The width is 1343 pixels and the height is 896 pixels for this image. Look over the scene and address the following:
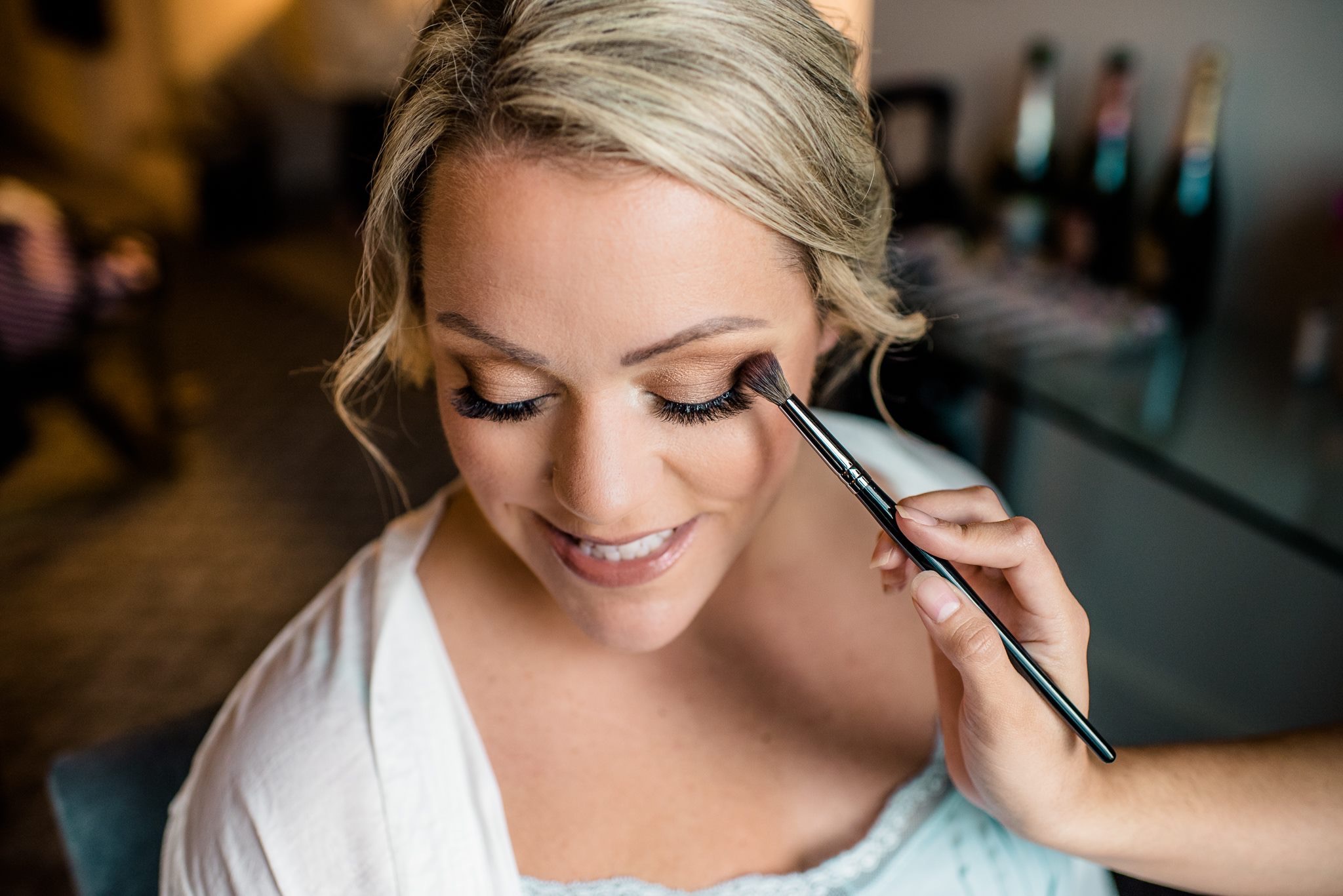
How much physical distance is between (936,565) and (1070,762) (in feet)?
Result: 0.57

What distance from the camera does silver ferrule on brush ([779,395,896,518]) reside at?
0.66m

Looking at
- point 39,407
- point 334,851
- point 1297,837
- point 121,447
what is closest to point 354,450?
point 121,447

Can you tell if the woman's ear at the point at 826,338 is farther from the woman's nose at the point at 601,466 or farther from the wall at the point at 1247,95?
the wall at the point at 1247,95

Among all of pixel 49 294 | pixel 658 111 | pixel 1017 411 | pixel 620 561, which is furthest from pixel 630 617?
pixel 49 294

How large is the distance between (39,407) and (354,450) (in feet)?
3.47

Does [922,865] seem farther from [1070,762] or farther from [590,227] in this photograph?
[590,227]

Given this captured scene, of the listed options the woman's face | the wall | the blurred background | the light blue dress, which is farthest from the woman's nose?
the wall

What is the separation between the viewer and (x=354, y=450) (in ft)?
10.3

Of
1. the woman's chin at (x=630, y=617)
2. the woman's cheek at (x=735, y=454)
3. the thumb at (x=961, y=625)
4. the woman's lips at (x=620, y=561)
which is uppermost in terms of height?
the woman's cheek at (x=735, y=454)

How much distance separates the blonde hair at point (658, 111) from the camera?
636 millimetres

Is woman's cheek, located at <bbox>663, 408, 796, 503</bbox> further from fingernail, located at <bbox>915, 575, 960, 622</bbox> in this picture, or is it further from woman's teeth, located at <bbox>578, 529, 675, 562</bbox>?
fingernail, located at <bbox>915, 575, 960, 622</bbox>

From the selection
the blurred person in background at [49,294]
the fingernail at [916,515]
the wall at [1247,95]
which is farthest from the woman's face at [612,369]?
the blurred person in background at [49,294]

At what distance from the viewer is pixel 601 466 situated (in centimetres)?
69

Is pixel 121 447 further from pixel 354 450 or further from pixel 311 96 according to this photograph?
pixel 311 96
